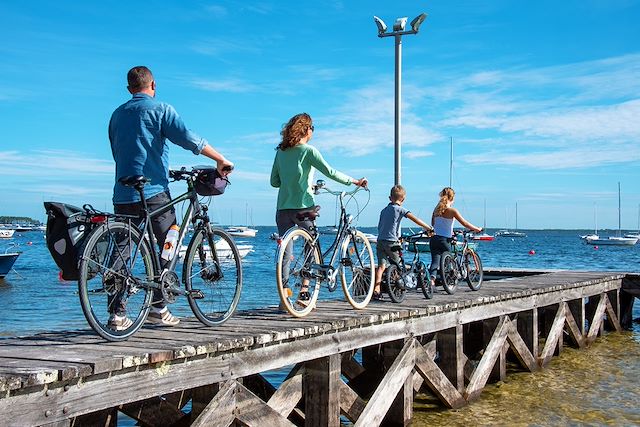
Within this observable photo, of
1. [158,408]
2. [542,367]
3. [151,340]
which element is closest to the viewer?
[151,340]

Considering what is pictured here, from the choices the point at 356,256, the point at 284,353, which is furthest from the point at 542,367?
the point at 284,353

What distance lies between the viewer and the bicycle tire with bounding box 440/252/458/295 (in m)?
11.0

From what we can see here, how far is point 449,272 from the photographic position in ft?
36.9

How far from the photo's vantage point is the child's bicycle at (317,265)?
7145 millimetres

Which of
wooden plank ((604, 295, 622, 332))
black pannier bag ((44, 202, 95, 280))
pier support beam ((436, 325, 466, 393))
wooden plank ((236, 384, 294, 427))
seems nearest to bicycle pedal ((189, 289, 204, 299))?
wooden plank ((236, 384, 294, 427))

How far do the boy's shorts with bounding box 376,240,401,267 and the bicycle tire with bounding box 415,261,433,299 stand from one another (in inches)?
18.0

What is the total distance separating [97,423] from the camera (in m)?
6.23

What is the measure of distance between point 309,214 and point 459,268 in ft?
15.7

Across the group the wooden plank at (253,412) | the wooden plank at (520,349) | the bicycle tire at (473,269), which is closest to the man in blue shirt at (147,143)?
the wooden plank at (253,412)

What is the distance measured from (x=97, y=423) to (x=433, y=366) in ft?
13.4

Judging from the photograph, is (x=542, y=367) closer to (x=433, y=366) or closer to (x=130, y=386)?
(x=433, y=366)

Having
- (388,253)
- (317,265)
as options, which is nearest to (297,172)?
(317,265)

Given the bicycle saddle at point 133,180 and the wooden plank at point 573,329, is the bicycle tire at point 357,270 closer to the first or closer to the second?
the bicycle saddle at point 133,180

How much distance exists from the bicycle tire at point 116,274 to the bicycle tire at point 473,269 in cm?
708
